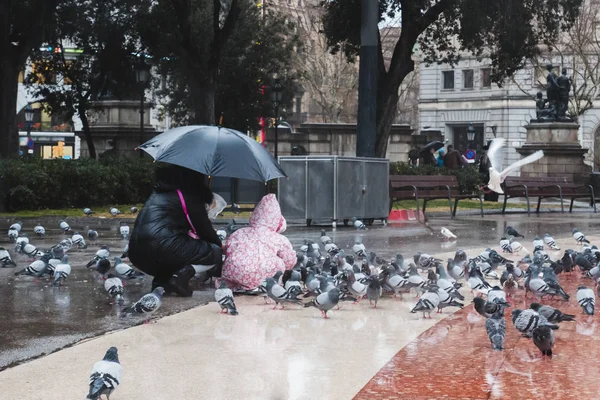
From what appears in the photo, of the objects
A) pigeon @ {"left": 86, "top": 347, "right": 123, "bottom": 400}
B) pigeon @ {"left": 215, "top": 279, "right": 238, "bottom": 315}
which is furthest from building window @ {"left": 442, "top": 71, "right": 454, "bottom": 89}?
pigeon @ {"left": 86, "top": 347, "right": 123, "bottom": 400}

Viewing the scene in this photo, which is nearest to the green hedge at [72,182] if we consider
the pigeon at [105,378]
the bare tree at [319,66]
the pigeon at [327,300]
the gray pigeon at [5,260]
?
the gray pigeon at [5,260]

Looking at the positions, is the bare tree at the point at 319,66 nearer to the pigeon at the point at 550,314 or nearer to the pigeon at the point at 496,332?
the pigeon at the point at 550,314

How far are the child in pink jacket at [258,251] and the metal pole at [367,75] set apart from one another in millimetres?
9575

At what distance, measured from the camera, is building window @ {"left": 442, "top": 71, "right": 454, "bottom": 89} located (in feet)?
233

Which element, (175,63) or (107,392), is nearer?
(107,392)

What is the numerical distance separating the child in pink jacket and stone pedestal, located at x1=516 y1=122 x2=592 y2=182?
27.4 meters

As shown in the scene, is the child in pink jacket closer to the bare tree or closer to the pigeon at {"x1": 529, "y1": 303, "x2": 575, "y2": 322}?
the pigeon at {"x1": 529, "y1": 303, "x2": 575, "y2": 322}

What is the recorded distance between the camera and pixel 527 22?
90.6ft

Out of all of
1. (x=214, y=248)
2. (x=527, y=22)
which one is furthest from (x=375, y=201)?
(x=527, y=22)

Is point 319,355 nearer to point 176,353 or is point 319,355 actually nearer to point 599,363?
point 176,353

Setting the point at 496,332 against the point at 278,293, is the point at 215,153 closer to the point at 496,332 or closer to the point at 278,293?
Answer: the point at 278,293

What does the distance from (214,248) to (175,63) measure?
2910cm

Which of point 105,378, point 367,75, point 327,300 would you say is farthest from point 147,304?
point 367,75

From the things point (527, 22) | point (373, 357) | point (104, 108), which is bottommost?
point (373, 357)
